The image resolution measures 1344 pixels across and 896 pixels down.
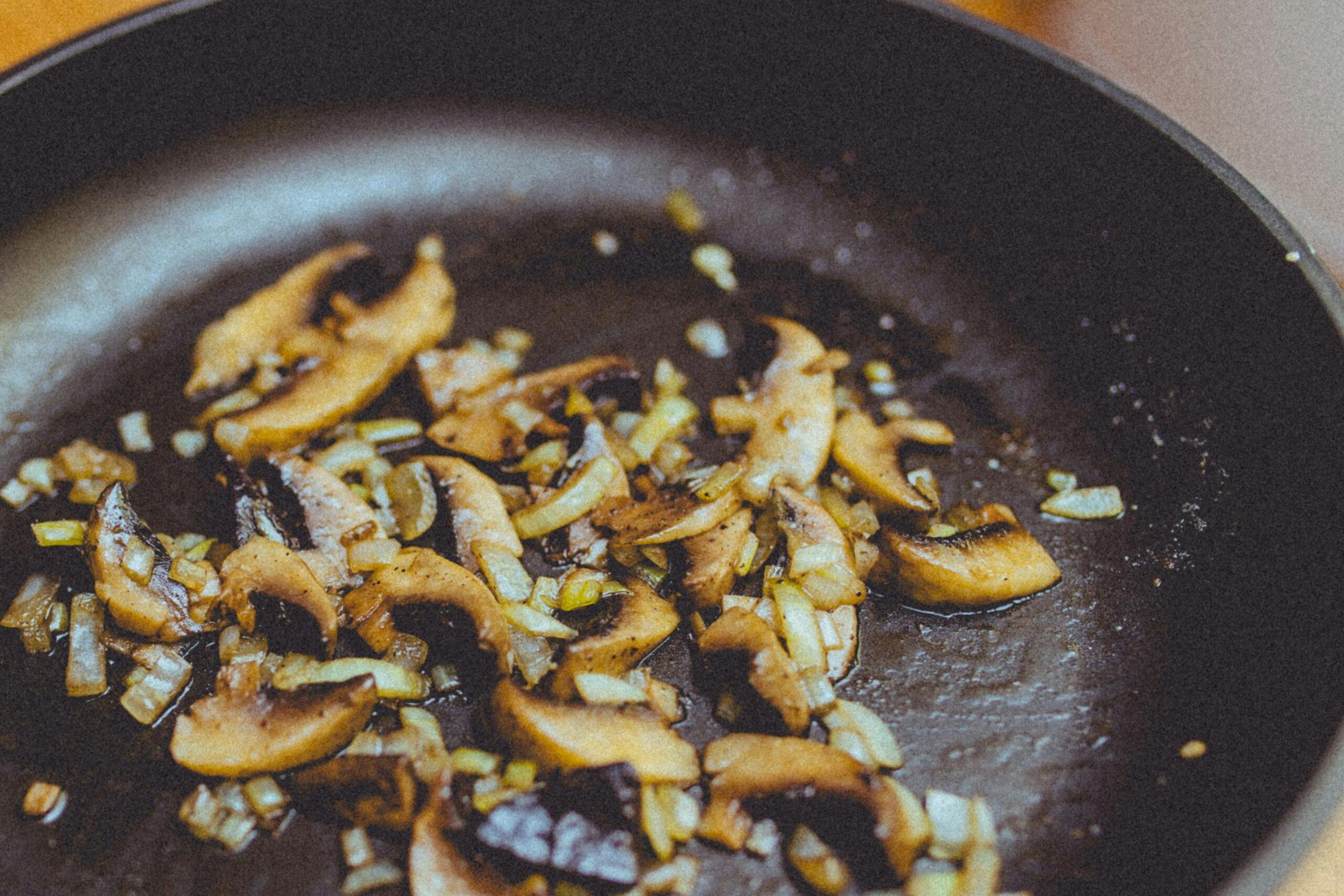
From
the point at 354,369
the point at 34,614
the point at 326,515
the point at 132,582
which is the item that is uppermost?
the point at 354,369

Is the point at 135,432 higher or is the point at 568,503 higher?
the point at 568,503

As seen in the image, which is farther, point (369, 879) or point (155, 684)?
point (155, 684)

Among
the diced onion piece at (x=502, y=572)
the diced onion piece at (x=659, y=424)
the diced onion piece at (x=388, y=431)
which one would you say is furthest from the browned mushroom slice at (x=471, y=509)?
the diced onion piece at (x=659, y=424)

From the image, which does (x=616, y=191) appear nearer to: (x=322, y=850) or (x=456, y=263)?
(x=456, y=263)

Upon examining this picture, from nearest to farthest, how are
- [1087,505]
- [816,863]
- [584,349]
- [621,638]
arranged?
[816,863], [621,638], [1087,505], [584,349]

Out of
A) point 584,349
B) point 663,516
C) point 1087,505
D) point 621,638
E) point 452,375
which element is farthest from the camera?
point 584,349

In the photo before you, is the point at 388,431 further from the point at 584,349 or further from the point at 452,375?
the point at 584,349

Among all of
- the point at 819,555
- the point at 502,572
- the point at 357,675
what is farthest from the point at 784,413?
the point at 357,675
